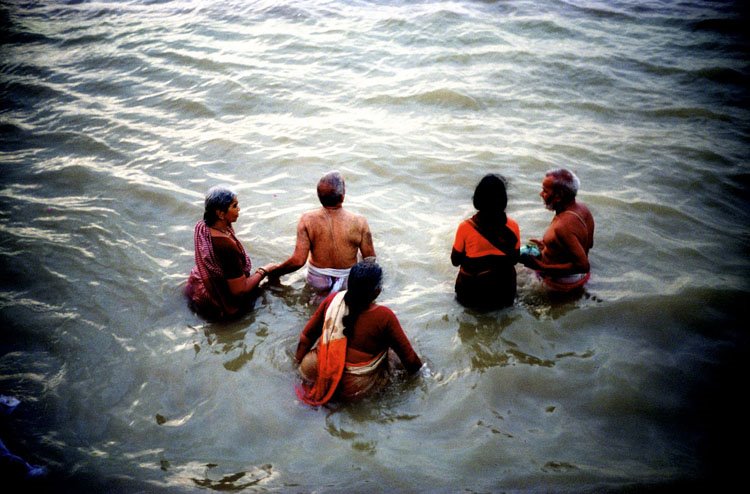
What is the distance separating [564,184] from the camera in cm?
442

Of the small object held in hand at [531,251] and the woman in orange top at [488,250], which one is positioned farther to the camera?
the small object held in hand at [531,251]

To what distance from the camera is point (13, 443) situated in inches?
141

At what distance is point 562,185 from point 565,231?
44 cm

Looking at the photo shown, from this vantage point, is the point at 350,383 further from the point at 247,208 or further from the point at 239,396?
the point at 247,208

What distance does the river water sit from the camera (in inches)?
139

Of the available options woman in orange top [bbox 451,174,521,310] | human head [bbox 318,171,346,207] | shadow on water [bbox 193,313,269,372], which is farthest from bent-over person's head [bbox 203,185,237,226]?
woman in orange top [bbox 451,174,521,310]

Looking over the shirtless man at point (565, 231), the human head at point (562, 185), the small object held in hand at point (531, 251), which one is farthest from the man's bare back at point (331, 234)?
the human head at point (562, 185)

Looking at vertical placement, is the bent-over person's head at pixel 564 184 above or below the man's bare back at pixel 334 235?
above

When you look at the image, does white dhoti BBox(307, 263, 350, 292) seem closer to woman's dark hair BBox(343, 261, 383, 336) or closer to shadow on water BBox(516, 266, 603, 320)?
woman's dark hair BBox(343, 261, 383, 336)

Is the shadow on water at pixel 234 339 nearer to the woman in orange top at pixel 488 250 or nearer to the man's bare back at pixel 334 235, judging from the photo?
the man's bare back at pixel 334 235

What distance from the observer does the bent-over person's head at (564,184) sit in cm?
443

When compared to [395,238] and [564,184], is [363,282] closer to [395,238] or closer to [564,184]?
[564,184]

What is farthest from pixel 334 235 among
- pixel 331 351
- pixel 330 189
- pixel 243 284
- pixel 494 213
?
pixel 494 213

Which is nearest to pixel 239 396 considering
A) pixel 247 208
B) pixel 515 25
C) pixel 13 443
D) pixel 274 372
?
pixel 274 372
